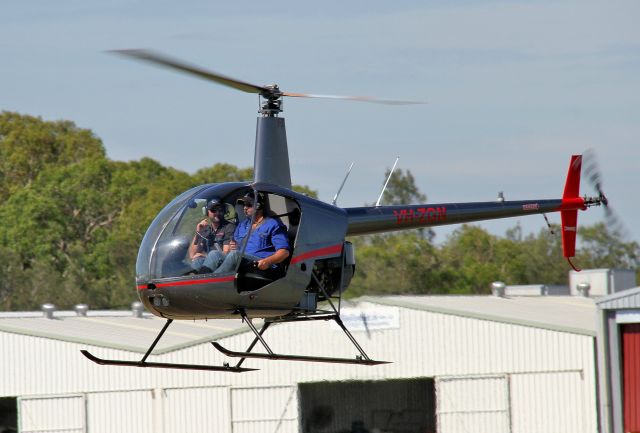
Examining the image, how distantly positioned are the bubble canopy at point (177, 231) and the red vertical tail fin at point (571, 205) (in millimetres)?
8311

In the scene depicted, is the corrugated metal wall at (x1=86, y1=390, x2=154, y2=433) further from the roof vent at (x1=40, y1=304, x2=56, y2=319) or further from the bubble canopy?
the bubble canopy

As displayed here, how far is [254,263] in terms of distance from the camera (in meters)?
17.7

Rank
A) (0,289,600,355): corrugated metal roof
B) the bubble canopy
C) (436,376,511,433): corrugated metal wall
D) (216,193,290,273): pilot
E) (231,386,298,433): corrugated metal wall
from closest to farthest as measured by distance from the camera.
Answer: the bubble canopy
(216,193,290,273): pilot
(436,376,511,433): corrugated metal wall
(0,289,600,355): corrugated metal roof
(231,386,298,433): corrugated metal wall

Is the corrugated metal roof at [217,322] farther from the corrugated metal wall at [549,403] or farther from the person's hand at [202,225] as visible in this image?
the person's hand at [202,225]

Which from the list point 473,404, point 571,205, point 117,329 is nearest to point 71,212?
point 117,329

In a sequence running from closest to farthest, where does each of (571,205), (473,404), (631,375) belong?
(571,205) → (631,375) → (473,404)

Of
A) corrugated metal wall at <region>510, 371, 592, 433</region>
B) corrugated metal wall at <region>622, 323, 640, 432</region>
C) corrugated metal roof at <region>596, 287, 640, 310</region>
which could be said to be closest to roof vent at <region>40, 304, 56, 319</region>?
corrugated metal wall at <region>510, 371, 592, 433</region>

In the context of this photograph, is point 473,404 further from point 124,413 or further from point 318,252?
point 318,252

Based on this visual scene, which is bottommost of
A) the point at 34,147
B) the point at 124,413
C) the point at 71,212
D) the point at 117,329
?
the point at 124,413

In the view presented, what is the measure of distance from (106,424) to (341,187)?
16.9 m

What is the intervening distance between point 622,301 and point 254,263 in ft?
50.7

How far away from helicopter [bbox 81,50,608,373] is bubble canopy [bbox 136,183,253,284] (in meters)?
0.01

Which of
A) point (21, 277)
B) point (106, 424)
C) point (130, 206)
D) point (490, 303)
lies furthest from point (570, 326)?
point (130, 206)

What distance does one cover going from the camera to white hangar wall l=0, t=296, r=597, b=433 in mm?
33062
